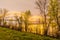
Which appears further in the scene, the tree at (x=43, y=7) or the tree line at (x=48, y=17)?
the tree at (x=43, y=7)

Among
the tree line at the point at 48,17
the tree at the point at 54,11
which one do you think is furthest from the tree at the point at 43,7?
the tree at the point at 54,11

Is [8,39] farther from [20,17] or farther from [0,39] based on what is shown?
[20,17]

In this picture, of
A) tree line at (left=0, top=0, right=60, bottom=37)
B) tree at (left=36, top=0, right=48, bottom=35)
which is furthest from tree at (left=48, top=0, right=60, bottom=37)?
tree at (left=36, top=0, right=48, bottom=35)

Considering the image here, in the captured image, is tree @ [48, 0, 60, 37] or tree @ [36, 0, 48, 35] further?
tree @ [36, 0, 48, 35]

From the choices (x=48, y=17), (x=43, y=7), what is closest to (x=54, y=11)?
(x=48, y=17)

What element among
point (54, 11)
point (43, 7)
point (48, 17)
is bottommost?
point (48, 17)

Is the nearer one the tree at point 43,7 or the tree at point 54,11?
the tree at point 54,11

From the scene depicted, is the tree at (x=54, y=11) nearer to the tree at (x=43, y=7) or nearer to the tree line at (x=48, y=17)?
the tree line at (x=48, y=17)

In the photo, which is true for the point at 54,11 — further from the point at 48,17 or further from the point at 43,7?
the point at 43,7

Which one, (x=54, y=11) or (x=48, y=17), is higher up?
(x=54, y=11)

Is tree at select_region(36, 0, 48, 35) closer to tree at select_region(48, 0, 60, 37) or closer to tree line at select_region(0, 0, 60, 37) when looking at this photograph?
tree line at select_region(0, 0, 60, 37)

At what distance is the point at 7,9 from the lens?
24.1 ft

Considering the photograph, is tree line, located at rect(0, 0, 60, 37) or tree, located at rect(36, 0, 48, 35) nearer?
tree line, located at rect(0, 0, 60, 37)

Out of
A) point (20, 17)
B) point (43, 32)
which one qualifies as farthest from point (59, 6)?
point (20, 17)
